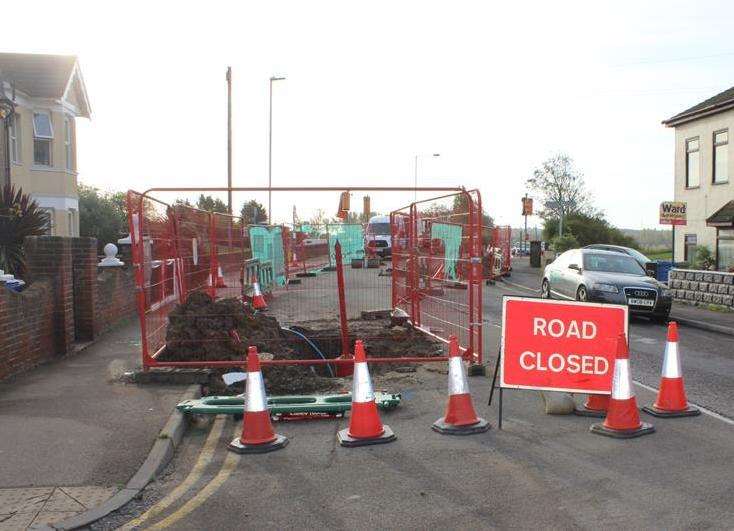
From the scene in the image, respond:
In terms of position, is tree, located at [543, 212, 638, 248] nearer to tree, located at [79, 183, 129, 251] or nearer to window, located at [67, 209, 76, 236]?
tree, located at [79, 183, 129, 251]

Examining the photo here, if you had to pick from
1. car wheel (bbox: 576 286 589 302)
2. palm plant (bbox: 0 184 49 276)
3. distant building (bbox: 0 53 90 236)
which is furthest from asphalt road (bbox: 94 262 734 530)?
distant building (bbox: 0 53 90 236)

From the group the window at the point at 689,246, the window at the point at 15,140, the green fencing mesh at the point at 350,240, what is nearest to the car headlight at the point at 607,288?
the green fencing mesh at the point at 350,240

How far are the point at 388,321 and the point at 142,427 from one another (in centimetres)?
644

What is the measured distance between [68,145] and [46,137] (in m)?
1.50

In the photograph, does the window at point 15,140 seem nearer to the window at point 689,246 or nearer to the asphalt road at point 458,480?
the asphalt road at point 458,480

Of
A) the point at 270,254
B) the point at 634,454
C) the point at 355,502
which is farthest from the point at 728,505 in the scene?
the point at 270,254

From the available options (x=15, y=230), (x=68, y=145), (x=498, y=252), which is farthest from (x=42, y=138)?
(x=498, y=252)

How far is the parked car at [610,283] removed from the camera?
1528 centimetres

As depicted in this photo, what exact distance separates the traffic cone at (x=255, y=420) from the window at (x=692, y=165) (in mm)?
23791

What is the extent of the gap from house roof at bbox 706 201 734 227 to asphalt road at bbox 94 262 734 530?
17.8m

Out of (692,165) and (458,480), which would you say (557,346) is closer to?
(458,480)

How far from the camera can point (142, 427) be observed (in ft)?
21.1

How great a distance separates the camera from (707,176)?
2523cm

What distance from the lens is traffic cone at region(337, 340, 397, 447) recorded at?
6.07m
